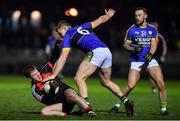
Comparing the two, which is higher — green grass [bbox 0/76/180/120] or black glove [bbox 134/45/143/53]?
black glove [bbox 134/45/143/53]

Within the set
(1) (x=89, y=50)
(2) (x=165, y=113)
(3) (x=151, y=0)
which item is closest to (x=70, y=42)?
(1) (x=89, y=50)

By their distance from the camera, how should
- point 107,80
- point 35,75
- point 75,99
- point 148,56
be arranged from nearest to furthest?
point 75,99
point 35,75
point 107,80
point 148,56

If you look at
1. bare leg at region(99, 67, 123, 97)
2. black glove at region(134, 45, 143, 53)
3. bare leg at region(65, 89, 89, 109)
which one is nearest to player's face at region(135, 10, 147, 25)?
black glove at region(134, 45, 143, 53)

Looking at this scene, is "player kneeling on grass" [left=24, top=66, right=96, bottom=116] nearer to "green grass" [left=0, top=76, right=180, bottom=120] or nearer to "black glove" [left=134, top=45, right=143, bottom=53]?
"green grass" [left=0, top=76, right=180, bottom=120]

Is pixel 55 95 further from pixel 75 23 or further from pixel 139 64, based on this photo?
pixel 75 23

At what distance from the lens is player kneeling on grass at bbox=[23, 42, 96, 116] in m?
13.6

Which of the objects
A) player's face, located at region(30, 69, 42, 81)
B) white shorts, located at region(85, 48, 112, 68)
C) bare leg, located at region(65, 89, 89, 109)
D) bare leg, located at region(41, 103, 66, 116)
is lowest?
bare leg, located at region(41, 103, 66, 116)

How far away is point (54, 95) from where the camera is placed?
13953 millimetres

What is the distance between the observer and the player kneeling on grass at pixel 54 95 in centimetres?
1359

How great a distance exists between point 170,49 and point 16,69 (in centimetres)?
1057

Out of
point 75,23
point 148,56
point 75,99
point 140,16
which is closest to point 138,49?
point 148,56

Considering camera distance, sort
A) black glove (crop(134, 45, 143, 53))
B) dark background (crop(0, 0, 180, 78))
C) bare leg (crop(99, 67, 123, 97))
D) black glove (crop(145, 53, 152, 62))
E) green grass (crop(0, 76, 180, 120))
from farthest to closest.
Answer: dark background (crop(0, 0, 180, 78)) → black glove (crop(134, 45, 143, 53)) → black glove (crop(145, 53, 152, 62)) → bare leg (crop(99, 67, 123, 97)) → green grass (crop(0, 76, 180, 120))

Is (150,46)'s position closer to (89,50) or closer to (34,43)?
(89,50)

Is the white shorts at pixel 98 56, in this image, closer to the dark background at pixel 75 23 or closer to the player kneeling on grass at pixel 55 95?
the player kneeling on grass at pixel 55 95
